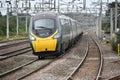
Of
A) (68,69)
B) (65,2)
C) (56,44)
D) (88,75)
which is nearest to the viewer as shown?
(88,75)

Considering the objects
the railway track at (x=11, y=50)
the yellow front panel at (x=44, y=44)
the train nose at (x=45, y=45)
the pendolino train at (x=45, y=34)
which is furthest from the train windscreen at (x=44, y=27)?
the railway track at (x=11, y=50)

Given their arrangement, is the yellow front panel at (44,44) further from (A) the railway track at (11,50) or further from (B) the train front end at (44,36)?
(A) the railway track at (11,50)

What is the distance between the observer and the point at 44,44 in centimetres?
1922

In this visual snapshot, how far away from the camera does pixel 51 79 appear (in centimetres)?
1224

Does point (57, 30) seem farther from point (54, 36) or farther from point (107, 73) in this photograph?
point (107, 73)

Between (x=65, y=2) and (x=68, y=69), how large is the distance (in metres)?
35.2

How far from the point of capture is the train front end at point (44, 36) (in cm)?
1920

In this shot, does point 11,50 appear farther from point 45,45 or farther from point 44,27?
point 45,45

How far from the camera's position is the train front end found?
19.2 metres

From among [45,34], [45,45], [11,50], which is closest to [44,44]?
[45,45]

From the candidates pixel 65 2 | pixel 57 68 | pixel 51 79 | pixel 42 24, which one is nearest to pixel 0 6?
pixel 65 2

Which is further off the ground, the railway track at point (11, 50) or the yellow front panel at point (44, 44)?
the yellow front panel at point (44, 44)

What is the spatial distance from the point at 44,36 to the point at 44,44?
1.55 ft

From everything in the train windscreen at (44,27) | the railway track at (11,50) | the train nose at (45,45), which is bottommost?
the railway track at (11,50)
